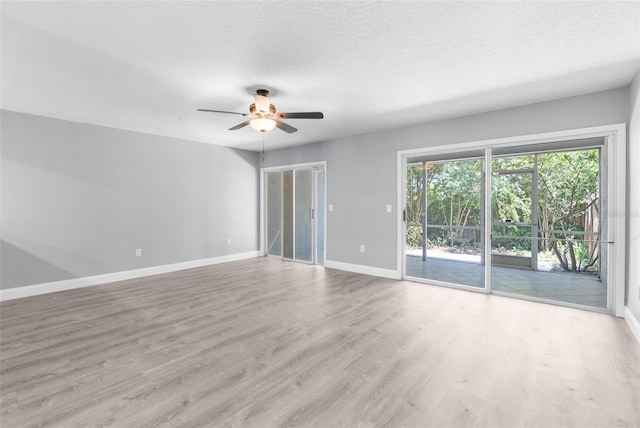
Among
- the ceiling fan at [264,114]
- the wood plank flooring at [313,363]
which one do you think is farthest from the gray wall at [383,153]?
the ceiling fan at [264,114]

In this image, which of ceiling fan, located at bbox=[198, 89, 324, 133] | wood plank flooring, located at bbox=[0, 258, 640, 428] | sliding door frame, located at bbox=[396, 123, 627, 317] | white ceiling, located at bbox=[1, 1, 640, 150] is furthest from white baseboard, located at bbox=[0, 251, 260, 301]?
sliding door frame, located at bbox=[396, 123, 627, 317]

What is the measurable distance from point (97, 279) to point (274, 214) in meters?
3.48

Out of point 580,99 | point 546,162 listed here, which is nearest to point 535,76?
point 580,99

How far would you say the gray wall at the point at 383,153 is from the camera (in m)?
3.46

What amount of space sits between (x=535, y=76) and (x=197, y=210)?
5611 millimetres

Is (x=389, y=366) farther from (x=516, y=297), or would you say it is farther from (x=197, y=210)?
(x=197, y=210)

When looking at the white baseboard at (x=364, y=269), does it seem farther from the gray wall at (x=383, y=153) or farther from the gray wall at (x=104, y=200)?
the gray wall at (x=104, y=200)

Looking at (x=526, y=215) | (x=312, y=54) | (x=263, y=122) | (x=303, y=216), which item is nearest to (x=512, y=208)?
(x=526, y=215)

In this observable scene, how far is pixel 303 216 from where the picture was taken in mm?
6539

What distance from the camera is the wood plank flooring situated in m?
1.77

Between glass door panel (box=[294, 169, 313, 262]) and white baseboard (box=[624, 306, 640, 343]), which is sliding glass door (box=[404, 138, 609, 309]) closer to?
white baseboard (box=[624, 306, 640, 343])

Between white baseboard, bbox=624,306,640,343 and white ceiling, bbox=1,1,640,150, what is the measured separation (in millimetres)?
2348

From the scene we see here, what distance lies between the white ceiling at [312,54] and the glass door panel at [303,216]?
8.40ft

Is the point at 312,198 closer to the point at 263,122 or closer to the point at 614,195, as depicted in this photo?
the point at 263,122
